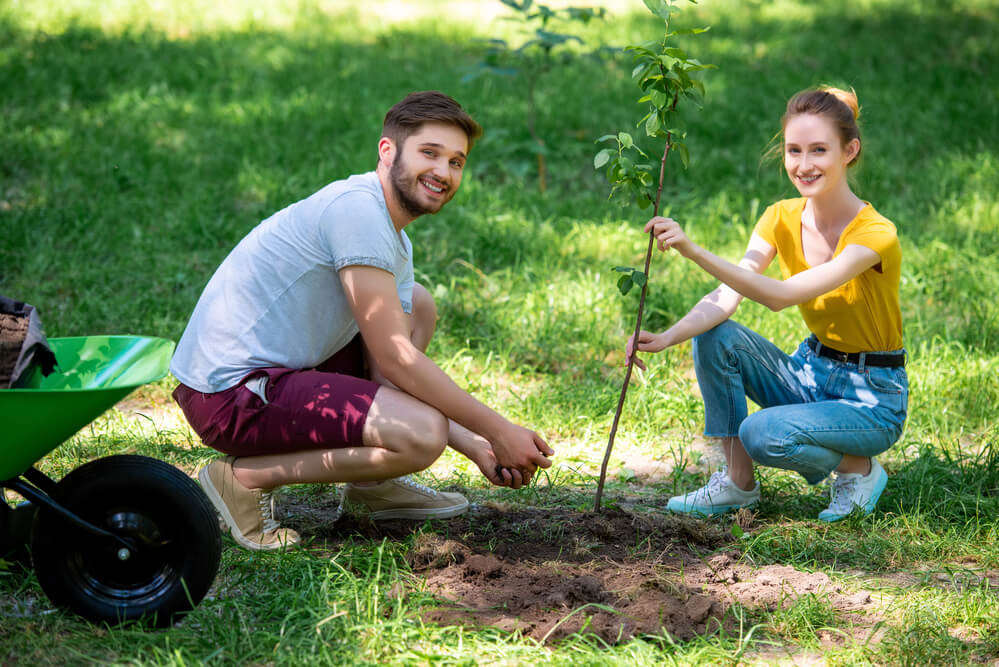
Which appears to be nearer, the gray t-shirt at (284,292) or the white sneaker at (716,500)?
the gray t-shirt at (284,292)

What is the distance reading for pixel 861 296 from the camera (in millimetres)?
3096

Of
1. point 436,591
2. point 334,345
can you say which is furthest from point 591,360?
point 436,591

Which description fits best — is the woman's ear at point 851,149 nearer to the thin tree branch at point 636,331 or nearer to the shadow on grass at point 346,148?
the thin tree branch at point 636,331

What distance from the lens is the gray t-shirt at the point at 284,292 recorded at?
107 inches

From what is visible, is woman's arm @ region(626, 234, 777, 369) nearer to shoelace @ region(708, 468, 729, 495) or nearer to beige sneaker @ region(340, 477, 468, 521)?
shoelace @ region(708, 468, 729, 495)

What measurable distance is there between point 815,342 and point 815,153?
0.64 m

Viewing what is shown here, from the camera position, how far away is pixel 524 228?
5.38 m

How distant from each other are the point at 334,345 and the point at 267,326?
0.25 meters

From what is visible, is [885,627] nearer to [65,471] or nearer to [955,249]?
[65,471]

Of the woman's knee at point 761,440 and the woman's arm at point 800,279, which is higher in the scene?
the woman's arm at point 800,279

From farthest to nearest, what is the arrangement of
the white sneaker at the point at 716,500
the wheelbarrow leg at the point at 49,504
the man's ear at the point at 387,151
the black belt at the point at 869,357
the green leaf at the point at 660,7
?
the white sneaker at the point at 716,500 → the black belt at the point at 869,357 → the man's ear at the point at 387,151 → the green leaf at the point at 660,7 → the wheelbarrow leg at the point at 49,504

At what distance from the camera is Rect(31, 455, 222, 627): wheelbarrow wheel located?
236cm

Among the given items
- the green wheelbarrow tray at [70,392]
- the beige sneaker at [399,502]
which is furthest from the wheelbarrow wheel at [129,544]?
the beige sneaker at [399,502]

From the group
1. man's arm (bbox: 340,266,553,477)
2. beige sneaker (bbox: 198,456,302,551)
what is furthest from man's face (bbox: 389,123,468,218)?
beige sneaker (bbox: 198,456,302,551)
